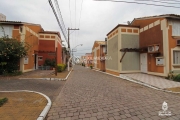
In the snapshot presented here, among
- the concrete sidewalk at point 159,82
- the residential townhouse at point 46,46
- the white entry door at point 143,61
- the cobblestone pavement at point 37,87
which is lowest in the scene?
the cobblestone pavement at point 37,87

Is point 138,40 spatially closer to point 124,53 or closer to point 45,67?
point 124,53

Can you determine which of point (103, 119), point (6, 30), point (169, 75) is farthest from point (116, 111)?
point (6, 30)

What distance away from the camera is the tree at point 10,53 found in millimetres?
10219

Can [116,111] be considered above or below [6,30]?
below

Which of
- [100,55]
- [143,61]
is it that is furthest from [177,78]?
[100,55]

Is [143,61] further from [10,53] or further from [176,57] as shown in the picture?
[10,53]

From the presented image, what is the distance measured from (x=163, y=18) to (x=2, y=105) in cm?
1266

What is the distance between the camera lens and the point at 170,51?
9656mm

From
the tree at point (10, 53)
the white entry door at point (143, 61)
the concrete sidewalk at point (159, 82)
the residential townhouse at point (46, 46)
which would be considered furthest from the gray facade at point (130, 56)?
the residential townhouse at point (46, 46)

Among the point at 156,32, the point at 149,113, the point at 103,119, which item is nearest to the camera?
the point at 103,119

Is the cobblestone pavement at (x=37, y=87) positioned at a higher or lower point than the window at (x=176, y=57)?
lower

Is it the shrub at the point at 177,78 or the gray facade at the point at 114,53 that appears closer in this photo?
the shrub at the point at 177,78

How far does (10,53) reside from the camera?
10.5m

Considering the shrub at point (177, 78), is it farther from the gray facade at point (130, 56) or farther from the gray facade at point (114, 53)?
the gray facade at point (114, 53)
